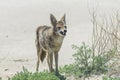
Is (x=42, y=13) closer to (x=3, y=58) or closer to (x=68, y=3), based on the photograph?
(x=68, y=3)

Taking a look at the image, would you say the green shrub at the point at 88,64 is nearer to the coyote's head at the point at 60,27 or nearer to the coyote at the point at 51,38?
the coyote at the point at 51,38

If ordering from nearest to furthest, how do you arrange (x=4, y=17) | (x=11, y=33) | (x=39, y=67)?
(x=39, y=67)
(x=11, y=33)
(x=4, y=17)

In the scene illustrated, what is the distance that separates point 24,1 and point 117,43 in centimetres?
1006

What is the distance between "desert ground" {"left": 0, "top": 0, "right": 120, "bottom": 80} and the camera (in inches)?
516

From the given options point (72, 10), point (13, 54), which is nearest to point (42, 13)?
point (72, 10)

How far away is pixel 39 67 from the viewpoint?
1198cm

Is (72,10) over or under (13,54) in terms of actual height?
over

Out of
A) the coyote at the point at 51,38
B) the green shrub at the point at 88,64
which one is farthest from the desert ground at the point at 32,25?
the green shrub at the point at 88,64

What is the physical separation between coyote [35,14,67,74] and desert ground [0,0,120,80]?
3.32 feet

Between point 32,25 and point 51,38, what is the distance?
7.14 m

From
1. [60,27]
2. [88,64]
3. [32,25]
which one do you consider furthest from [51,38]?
[32,25]

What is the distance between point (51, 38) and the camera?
10.3 metres

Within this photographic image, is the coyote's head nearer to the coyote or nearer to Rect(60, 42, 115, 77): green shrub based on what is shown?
the coyote

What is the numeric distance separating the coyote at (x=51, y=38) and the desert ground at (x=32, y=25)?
39.8 inches
